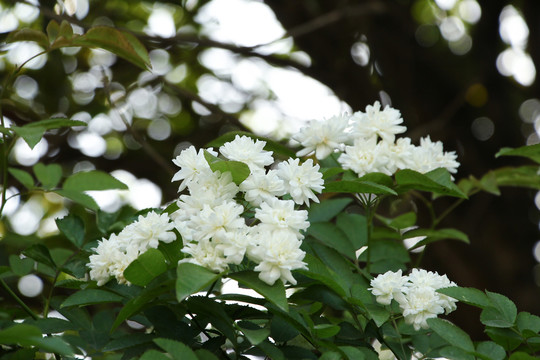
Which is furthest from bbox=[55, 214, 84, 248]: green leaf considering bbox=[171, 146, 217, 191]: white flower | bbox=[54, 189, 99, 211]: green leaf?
bbox=[171, 146, 217, 191]: white flower

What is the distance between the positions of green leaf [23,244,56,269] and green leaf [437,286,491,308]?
67 cm

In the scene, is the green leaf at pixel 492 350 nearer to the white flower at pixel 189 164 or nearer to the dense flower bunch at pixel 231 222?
the dense flower bunch at pixel 231 222

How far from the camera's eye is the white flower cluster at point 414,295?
910 mm

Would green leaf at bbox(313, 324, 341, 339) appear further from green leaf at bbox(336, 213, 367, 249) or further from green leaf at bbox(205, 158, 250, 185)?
green leaf at bbox(336, 213, 367, 249)

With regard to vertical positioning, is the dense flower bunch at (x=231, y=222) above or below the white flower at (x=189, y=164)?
below

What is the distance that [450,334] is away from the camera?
2.92 feet

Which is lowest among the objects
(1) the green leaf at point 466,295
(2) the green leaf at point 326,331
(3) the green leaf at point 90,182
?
(1) the green leaf at point 466,295

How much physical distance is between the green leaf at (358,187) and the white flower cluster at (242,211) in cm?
7

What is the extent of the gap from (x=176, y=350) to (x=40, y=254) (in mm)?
475

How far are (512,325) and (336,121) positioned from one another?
436 mm

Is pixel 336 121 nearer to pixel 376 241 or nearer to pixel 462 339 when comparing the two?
pixel 376 241

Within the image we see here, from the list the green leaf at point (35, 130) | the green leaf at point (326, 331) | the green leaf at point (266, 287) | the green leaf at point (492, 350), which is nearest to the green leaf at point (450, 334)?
the green leaf at point (492, 350)

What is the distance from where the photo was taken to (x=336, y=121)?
1.10m

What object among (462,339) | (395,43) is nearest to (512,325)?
(462,339)
